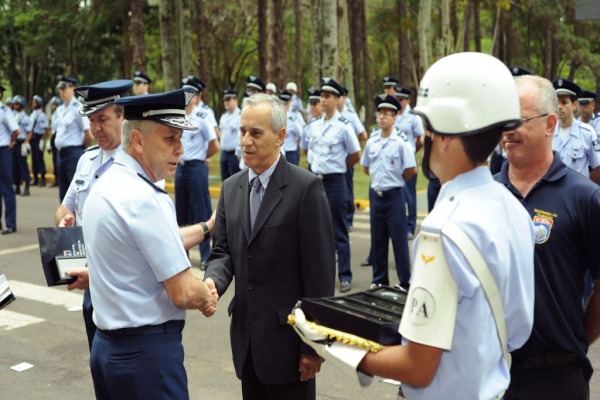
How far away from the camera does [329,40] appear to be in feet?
52.9

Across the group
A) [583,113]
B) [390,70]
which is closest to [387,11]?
[390,70]

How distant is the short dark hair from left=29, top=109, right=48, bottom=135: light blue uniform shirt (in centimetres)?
1759

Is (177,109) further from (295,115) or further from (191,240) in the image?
(295,115)

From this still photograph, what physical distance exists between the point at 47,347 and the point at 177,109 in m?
4.02

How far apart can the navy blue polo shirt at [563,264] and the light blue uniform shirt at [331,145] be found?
20.4 ft

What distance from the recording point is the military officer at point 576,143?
25.3 feet

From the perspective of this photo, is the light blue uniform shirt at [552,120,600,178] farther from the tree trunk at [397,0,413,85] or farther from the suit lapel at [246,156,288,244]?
the tree trunk at [397,0,413,85]

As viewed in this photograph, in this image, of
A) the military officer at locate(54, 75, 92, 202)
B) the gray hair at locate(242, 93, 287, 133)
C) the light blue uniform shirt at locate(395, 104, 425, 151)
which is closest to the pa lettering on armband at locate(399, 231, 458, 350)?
the gray hair at locate(242, 93, 287, 133)

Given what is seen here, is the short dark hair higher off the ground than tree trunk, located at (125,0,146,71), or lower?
lower

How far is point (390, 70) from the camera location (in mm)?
59250

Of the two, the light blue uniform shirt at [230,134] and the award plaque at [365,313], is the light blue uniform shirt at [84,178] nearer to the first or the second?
the award plaque at [365,313]

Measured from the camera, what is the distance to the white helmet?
6.67 ft

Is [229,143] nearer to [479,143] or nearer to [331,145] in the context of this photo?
[331,145]

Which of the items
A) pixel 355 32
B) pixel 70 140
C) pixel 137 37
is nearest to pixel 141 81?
pixel 70 140
